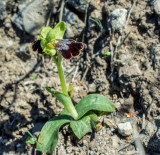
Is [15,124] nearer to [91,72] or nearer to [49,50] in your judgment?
[91,72]

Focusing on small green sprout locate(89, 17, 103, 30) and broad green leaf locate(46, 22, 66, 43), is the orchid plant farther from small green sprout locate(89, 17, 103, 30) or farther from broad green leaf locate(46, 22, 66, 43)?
small green sprout locate(89, 17, 103, 30)

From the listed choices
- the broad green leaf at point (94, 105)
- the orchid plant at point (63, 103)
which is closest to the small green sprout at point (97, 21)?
the orchid plant at point (63, 103)

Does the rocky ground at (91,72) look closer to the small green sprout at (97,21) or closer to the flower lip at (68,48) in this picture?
the small green sprout at (97,21)

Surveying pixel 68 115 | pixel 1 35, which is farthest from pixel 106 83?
pixel 1 35

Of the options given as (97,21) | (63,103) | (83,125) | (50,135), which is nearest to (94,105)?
(83,125)

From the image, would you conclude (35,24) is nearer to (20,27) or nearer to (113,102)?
(20,27)

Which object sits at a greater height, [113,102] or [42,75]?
[42,75]

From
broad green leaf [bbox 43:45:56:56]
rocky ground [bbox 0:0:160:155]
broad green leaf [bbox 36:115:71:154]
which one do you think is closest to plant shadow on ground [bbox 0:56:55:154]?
rocky ground [bbox 0:0:160:155]
